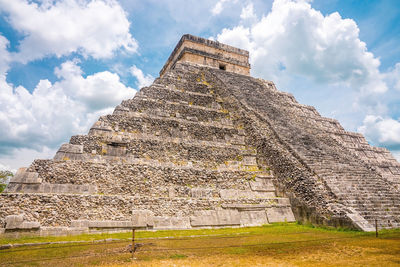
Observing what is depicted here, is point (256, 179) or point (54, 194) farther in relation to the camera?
point (256, 179)

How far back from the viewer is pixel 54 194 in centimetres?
851

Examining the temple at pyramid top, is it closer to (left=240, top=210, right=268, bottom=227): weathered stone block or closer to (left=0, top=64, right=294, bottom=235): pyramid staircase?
(left=0, top=64, right=294, bottom=235): pyramid staircase

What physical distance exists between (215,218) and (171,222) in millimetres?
1635

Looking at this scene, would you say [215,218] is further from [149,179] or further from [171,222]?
[149,179]

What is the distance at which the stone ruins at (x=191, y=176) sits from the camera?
28.0 feet

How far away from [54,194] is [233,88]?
1297 cm

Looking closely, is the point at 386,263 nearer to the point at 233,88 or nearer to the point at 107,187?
the point at 107,187

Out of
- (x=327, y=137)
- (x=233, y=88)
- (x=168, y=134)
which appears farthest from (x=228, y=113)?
(x=327, y=137)

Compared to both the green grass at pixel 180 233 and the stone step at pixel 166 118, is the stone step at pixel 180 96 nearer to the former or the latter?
the stone step at pixel 166 118

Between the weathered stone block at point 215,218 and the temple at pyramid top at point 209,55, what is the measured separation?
1423cm

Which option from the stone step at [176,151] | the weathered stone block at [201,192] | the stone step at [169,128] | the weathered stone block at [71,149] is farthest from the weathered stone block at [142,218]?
the stone step at [169,128]

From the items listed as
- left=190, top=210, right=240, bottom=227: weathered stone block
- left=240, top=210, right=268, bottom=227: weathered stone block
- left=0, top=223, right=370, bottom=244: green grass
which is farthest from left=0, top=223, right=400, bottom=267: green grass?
left=240, top=210, right=268, bottom=227: weathered stone block

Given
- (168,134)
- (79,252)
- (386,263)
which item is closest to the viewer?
(386,263)

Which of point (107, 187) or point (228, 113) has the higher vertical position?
point (228, 113)
